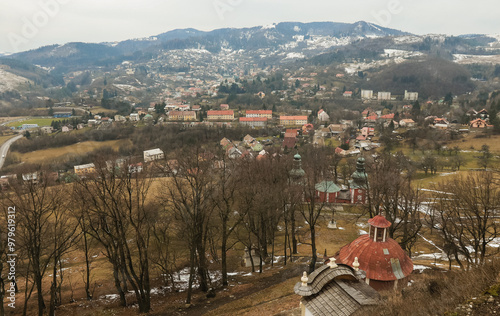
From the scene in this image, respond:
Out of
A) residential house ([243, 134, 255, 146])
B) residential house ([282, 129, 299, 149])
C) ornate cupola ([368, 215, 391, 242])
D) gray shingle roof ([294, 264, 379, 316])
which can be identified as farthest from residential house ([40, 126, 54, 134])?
gray shingle roof ([294, 264, 379, 316])

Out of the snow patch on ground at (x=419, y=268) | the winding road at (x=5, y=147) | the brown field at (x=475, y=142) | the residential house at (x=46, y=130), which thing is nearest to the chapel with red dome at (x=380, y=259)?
the snow patch on ground at (x=419, y=268)

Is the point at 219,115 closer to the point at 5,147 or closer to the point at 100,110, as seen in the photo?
the point at 100,110

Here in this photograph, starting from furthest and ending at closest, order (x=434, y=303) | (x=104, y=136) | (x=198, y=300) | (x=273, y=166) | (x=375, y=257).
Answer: (x=104, y=136), (x=273, y=166), (x=198, y=300), (x=375, y=257), (x=434, y=303)

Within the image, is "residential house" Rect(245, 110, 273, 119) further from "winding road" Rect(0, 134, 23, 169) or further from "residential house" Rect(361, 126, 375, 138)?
"winding road" Rect(0, 134, 23, 169)

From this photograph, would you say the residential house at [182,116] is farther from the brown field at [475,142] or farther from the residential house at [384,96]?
the residential house at [384,96]

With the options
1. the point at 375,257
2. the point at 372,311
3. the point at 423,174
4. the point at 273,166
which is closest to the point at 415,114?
the point at 423,174

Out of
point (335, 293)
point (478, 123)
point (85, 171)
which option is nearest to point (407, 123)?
point (478, 123)

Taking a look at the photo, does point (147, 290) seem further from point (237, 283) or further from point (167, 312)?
point (237, 283)
